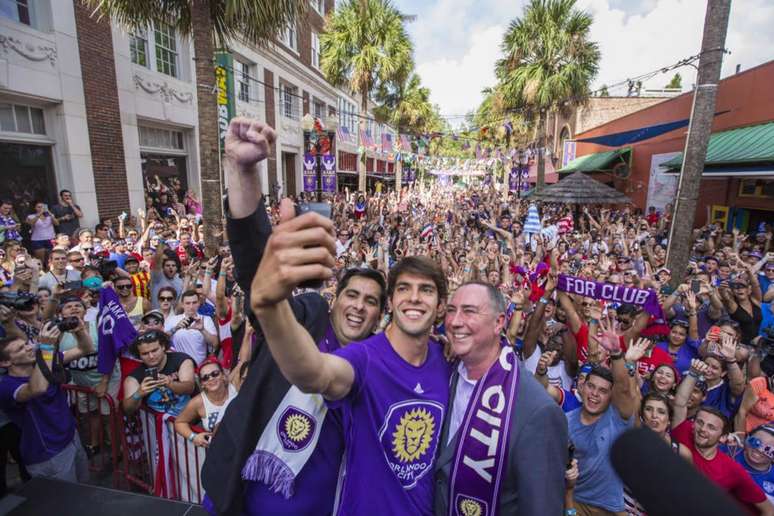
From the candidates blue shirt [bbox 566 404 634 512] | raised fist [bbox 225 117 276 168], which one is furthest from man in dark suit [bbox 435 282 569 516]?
blue shirt [bbox 566 404 634 512]

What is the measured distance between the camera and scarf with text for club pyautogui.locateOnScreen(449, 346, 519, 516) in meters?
1.64

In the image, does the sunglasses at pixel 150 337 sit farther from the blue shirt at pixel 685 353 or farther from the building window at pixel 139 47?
the building window at pixel 139 47

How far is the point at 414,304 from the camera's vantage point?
190cm

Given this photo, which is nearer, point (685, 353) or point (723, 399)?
point (723, 399)

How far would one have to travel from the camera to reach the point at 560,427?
5.54 feet

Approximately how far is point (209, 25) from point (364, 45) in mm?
13970

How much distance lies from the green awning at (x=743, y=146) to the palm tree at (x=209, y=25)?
9.07 meters

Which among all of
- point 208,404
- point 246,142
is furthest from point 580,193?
point 246,142

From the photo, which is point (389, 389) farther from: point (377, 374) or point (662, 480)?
point (662, 480)

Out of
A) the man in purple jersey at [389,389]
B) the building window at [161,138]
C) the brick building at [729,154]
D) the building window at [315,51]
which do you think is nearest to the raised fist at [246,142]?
the man in purple jersey at [389,389]

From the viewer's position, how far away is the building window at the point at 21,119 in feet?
26.5

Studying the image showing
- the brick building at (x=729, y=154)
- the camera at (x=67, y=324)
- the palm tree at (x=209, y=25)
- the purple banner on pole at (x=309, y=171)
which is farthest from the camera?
the purple banner on pole at (x=309, y=171)

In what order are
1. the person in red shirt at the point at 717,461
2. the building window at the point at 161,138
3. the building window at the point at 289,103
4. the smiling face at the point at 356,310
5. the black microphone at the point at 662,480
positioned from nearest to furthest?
the black microphone at the point at 662,480, the smiling face at the point at 356,310, the person in red shirt at the point at 717,461, the building window at the point at 161,138, the building window at the point at 289,103

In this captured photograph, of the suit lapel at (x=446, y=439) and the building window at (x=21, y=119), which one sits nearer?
the suit lapel at (x=446, y=439)
